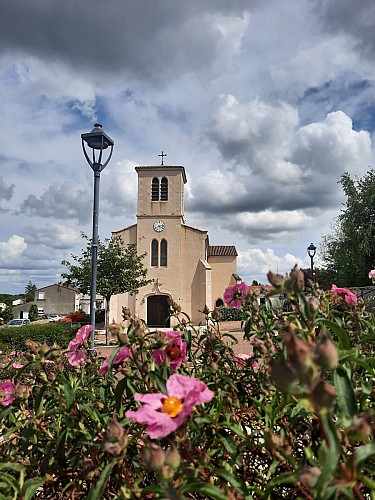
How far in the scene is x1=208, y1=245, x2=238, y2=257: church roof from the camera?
2960cm

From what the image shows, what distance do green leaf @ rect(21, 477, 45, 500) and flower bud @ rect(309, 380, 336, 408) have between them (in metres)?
0.77

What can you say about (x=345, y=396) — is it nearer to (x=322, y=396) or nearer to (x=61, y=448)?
(x=322, y=396)

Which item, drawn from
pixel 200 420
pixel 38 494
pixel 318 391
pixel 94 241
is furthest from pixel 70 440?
pixel 94 241

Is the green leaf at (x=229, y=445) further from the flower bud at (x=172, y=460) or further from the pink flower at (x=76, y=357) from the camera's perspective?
the pink flower at (x=76, y=357)

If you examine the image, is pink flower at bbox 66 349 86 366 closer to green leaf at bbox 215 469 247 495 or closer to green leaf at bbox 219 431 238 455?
green leaf at bbox 219 431 238 455

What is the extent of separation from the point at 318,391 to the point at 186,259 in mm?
25540

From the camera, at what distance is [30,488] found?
1.02m

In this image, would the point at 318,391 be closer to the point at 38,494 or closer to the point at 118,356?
the point at 118,356

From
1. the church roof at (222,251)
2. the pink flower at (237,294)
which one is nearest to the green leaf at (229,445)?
the pink flower at (237,294)

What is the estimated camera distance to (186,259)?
85.9 feet

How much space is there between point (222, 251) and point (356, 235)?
9.64m

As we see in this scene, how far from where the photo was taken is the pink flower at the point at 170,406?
0.82 metres

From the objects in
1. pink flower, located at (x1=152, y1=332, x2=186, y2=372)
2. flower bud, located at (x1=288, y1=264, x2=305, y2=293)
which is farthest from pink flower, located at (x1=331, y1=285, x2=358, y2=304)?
flower bud, located at (x1=288, y1=264, x2=305, y2=293)

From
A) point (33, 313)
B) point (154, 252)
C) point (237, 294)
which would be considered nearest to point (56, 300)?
point (33, 313)
